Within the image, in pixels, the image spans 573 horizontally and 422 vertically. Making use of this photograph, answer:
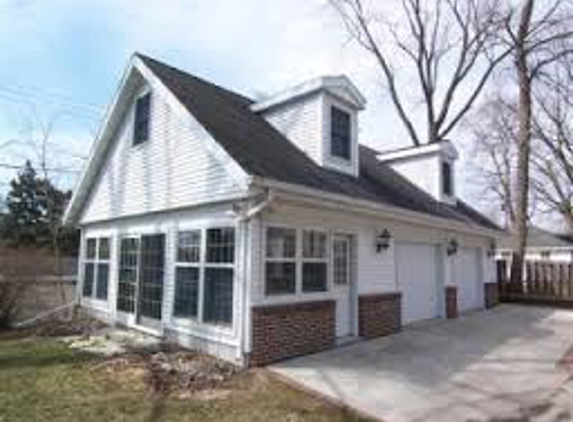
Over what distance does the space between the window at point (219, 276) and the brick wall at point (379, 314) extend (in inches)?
114

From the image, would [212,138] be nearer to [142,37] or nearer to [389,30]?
[142,37]

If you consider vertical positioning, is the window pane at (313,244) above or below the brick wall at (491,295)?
above

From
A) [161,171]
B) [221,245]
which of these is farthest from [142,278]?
[221,245]

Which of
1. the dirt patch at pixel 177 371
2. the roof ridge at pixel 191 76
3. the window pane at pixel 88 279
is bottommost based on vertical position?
the dirt patch at pixel 177 371

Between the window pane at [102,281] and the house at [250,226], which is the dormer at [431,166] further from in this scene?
the window pane at [102,281]

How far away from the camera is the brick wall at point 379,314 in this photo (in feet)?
30.1

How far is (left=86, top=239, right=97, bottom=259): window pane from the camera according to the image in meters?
12.5

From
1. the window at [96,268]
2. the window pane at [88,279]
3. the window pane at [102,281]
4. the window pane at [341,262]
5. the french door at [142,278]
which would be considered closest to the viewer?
the window pane at [341,262]

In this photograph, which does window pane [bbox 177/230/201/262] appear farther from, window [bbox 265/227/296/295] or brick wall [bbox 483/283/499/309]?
brick wall [bbox 483/283/499/309]

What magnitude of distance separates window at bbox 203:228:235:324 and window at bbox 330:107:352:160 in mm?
3399

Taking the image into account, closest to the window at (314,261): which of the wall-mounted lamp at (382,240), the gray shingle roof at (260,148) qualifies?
the gray shingle roof at (260,148)

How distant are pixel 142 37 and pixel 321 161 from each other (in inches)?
254

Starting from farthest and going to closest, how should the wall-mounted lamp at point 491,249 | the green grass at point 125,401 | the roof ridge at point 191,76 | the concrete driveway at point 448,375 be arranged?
the wall-mounted lamp at point 491,249 < the roof ridge at point 191,76 < the concrete driveway at point 448,375 < the green grass at point 125,401

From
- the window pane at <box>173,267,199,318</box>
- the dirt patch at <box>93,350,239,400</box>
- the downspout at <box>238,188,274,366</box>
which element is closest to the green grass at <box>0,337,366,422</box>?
the dirt patch at <box>93,350,239,400</box>
